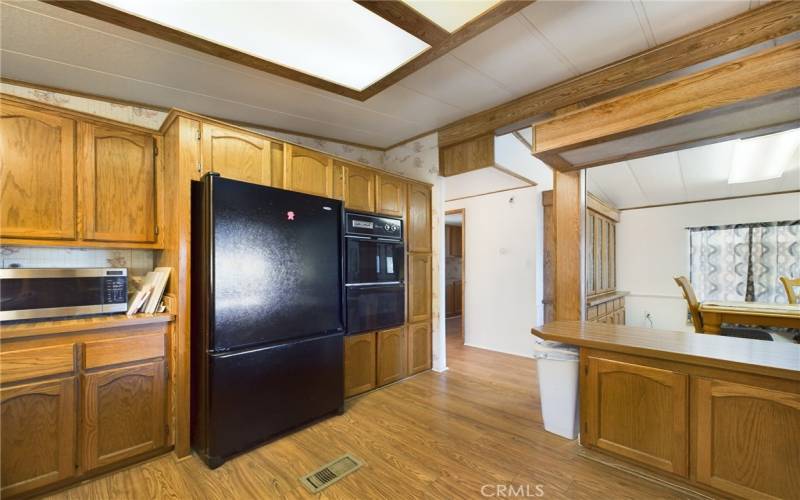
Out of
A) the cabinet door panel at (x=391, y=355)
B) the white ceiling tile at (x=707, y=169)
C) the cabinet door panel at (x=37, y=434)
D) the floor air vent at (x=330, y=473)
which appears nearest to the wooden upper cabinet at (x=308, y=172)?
the cabinet door panel at (x=391, y=355)

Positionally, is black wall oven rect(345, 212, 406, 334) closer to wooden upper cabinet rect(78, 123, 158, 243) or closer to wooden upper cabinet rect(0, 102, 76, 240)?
wooden upper cabinet rect(78, 123, 158, 243)

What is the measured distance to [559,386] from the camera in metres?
2.14

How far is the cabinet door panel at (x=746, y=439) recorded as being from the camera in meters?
1.38

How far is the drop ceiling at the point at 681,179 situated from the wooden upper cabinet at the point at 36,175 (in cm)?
421

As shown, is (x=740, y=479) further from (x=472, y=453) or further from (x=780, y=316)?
(x=780, y=316)

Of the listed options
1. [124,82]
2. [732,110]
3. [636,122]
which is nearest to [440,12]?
[636,122]

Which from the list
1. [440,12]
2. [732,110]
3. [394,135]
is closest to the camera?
[732,110]

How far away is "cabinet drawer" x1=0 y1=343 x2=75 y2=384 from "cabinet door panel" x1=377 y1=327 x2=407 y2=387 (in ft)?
6.68

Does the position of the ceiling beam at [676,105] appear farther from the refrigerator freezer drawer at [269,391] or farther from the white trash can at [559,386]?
the refrigerator freezer drawer at [269,391]

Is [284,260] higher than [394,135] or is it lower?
lower

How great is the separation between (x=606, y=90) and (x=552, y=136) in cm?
72

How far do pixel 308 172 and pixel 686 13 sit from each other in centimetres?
251

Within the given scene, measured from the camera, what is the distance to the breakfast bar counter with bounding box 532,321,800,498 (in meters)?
1.41

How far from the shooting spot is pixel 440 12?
1.55 meters
